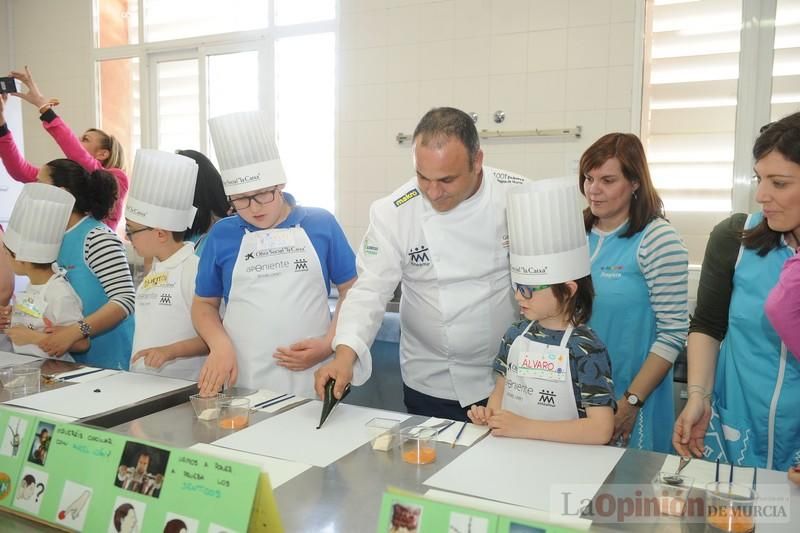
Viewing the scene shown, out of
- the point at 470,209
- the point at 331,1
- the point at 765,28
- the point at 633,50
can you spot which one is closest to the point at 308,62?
the point at 331,1

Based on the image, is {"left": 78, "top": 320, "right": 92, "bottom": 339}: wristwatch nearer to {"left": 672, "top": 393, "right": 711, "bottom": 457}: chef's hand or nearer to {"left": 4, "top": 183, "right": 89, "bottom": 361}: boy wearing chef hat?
{"left": 4, "top": 183, "right": 89, "bottom": 361}: boy wearing chef hat

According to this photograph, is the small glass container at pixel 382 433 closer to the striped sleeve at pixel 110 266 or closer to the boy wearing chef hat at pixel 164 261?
the boy wearing chef hat at pixel 164 261

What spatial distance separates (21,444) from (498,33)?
339 centimetres

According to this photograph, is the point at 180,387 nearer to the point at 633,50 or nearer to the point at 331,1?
the point at 633,50

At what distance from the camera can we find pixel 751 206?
3.48 m

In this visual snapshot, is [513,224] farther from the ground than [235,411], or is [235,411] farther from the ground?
[513,224]

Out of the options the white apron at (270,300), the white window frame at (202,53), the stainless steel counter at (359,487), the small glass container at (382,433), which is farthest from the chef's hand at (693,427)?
the white window frame at (202,53)

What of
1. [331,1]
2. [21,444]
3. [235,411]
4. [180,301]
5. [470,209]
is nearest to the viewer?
[21,444]

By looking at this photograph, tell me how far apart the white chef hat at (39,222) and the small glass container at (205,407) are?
108 cm

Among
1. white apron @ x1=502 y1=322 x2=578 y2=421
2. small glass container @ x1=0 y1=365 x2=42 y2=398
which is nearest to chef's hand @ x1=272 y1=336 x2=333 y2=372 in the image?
white apron @ x1=502 y1=322 x2=578 y2=421

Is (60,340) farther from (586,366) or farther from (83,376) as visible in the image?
(586,366)

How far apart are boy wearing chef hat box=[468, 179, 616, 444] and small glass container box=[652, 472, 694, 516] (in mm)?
276

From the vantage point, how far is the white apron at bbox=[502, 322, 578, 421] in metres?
1.44

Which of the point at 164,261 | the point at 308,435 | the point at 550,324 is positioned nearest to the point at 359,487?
the point at 308,435
